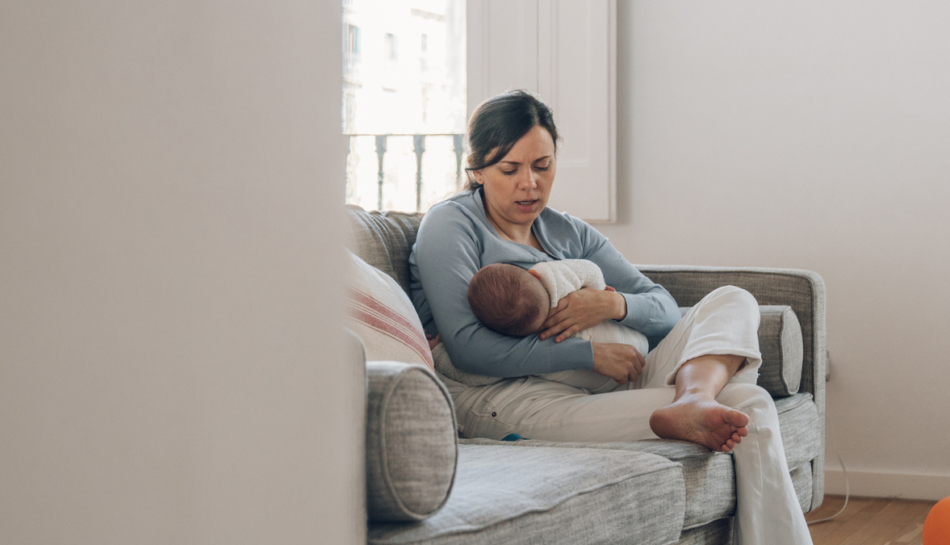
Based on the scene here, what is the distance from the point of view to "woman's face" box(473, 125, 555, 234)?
1.72 meters

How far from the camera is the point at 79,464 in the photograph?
0.19 metres

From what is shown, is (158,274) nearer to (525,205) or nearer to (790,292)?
(525,205)

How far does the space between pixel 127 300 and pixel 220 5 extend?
0.08 meters

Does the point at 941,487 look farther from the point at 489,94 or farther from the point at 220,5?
the point at 220,5

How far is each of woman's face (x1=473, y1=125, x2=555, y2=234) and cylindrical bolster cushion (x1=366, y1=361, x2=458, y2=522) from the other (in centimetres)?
100

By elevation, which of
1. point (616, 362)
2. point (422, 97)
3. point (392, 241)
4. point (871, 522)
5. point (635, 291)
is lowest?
point (871, 522)

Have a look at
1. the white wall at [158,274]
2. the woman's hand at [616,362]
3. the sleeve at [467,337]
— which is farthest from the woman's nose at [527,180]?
the white wall at [158,274]

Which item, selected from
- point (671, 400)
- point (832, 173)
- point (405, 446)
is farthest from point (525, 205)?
point (832, 173)

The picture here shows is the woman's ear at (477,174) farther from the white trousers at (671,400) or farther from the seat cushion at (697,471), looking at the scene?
the seat cushion at (697,471)

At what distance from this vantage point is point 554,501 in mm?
897

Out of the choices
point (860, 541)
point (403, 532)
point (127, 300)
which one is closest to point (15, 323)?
point (127, 300)

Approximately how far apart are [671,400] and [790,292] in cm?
66

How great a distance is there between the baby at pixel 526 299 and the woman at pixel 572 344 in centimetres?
2

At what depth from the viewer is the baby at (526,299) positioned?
57.7 inches
